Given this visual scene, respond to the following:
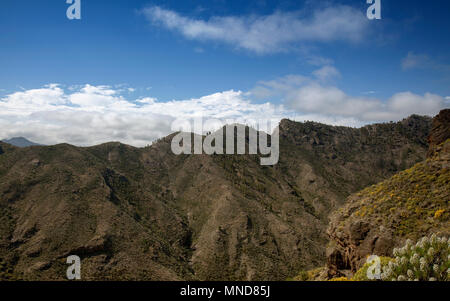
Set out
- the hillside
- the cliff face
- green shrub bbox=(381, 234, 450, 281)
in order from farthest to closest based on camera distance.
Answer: the hillside → the cliff face → green shrub bbox=(381, 234, 450, 281)

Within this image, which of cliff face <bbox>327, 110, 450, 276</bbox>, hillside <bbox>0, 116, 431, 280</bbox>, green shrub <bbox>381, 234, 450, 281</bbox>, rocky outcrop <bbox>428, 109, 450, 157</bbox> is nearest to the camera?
green shrub <bbox>381, 234, 450, 281</bbox>

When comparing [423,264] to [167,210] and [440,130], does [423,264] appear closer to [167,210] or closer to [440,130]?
[440,130]

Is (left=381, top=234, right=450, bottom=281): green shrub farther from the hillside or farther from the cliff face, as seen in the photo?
the hillside

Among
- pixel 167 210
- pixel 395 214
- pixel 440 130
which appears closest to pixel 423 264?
pixel 395 214

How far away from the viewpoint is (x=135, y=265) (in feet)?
202

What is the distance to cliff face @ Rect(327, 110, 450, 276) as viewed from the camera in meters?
19.2

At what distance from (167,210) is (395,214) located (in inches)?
3421

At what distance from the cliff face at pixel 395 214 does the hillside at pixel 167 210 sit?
162ft

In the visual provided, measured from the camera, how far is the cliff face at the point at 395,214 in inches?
755

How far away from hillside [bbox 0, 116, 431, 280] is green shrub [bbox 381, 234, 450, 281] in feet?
201

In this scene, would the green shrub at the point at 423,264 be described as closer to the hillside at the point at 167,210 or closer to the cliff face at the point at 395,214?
the cliff face at the point at 395,214

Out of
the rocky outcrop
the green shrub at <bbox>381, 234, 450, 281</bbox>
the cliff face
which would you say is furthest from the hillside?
the green shrub at <bbox>381, 234, 450, 281</bbox>
